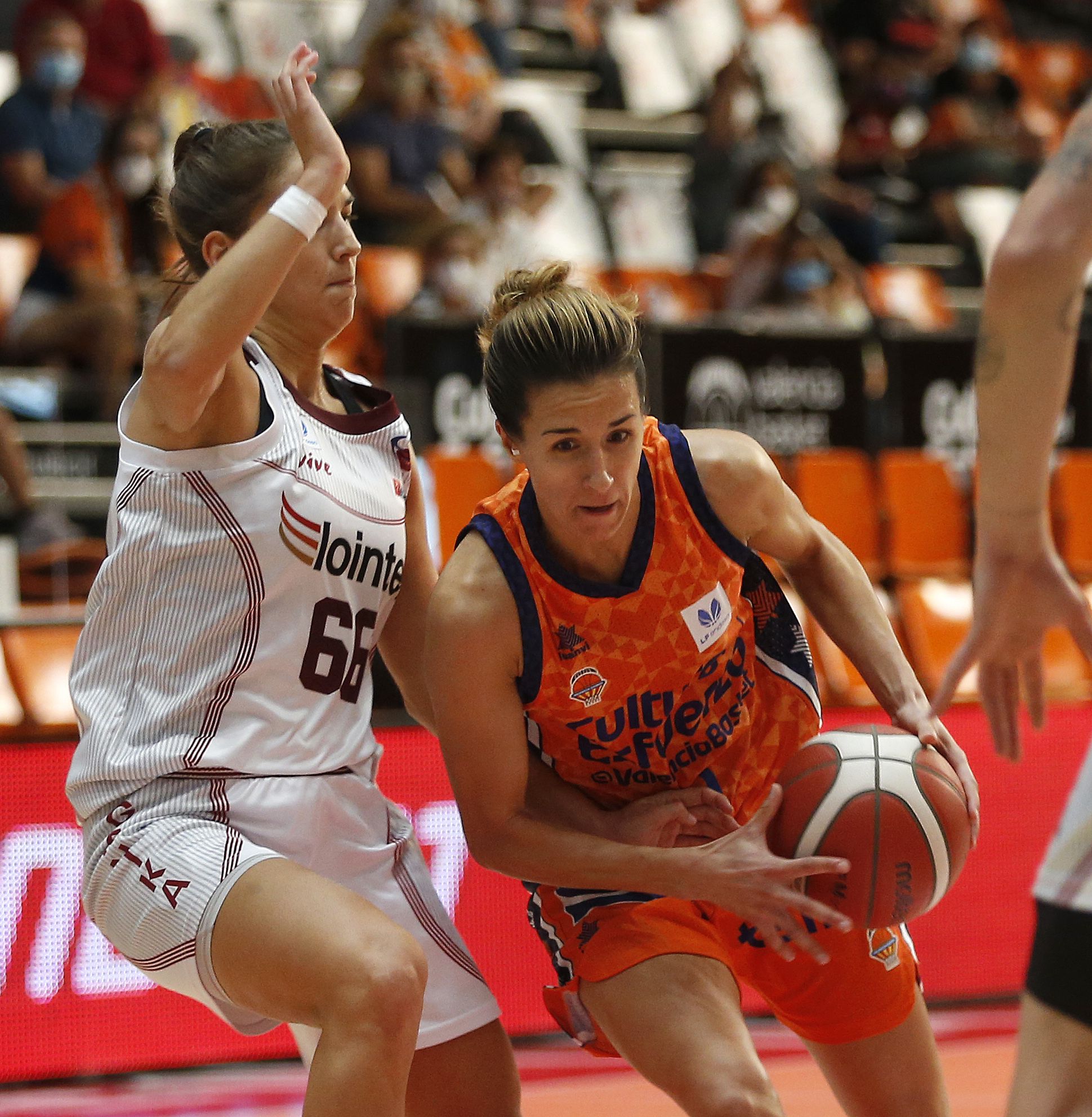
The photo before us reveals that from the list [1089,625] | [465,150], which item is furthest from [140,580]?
[465,150]

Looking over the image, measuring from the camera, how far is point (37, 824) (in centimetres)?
422

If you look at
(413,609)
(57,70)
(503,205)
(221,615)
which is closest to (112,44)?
(57,70)

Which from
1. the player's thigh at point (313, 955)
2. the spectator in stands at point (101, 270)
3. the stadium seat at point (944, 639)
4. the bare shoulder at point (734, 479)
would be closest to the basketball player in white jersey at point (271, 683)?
the player's thigh at point (313, 955)

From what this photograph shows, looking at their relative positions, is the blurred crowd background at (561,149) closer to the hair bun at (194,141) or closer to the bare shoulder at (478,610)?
the hair bun at (194,141)

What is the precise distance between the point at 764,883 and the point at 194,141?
1.56m

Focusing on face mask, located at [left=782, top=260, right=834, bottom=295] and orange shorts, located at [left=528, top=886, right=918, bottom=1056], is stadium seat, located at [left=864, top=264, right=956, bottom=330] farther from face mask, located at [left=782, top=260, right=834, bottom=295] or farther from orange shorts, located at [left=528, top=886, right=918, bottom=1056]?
orange shorts, located at [left=528, top=886, right=918, bottom=1056]

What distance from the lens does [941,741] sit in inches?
104

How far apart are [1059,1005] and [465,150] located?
26.9 ft

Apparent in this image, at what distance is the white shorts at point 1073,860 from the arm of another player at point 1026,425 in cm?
9

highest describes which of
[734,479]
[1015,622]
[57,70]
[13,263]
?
[1015,622]

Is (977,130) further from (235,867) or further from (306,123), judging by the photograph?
(235,867)

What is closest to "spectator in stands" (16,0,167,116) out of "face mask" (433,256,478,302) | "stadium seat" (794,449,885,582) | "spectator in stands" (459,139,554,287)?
"spectator in stands" (459,139,554,287)

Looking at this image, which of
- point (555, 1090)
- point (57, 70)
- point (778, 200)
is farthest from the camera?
point (778, 200)

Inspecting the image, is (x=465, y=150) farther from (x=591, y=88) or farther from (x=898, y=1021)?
(x=898, y=1021)
